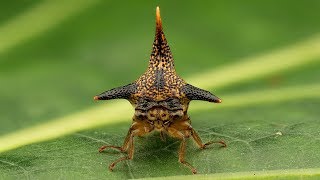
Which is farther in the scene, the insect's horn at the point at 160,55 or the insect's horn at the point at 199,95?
the insect's horn at the point at 160,55

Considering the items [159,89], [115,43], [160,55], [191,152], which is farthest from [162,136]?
[115,43]

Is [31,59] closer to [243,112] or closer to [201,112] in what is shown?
[201,112]

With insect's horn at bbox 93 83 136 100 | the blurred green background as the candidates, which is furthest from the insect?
the blurred green background

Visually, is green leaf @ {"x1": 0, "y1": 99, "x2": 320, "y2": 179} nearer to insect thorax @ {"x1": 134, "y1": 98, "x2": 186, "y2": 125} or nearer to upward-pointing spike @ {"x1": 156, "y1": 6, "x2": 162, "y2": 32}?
insect thorax @ {"x1": 134, "y1": 98, "x2": 186, "y2": 125}

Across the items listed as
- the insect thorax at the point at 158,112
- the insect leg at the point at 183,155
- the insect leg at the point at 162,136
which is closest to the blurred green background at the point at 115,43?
the insect leg at the point at 162,136

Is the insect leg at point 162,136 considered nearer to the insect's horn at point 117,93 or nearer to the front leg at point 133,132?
the front leg at point 133,132

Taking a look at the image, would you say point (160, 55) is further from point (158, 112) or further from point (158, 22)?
point (158, 112)
